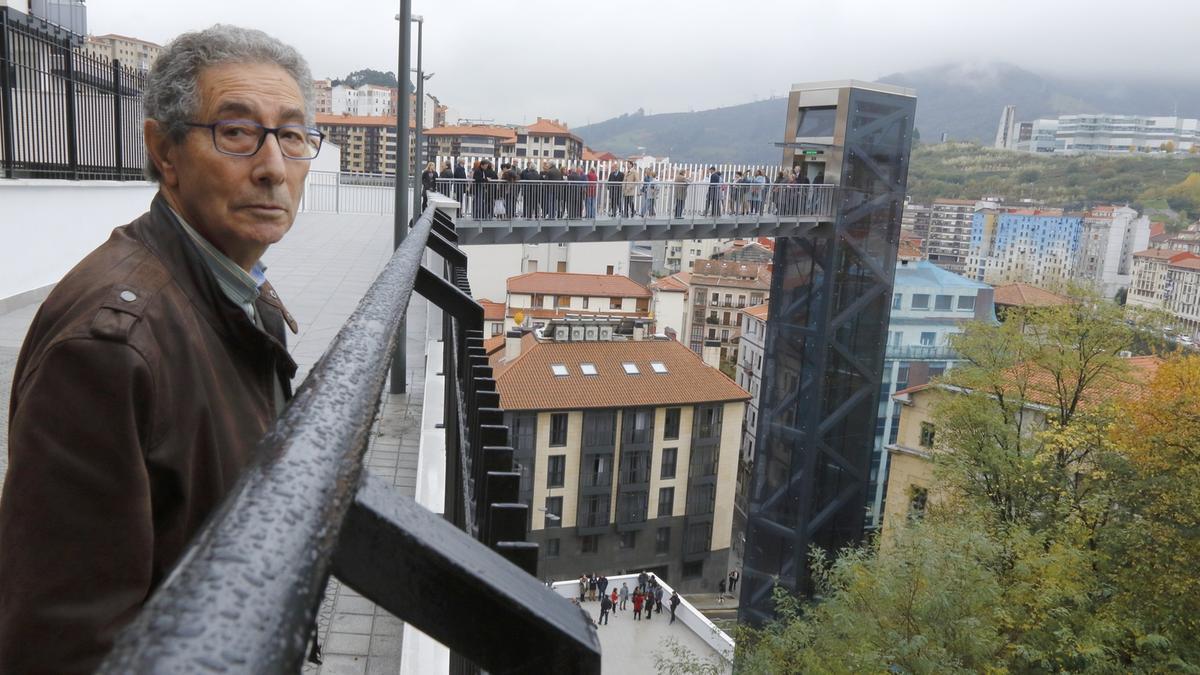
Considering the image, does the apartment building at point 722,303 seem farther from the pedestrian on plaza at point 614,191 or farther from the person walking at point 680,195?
the pedestrian on plaza at point 614,191

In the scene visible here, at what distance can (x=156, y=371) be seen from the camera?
1.01 meters

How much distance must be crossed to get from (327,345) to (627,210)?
1570 cm

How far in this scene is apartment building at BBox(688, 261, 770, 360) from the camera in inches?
2820

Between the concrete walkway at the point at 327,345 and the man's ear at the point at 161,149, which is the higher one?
the man's ear at the point at 161,149

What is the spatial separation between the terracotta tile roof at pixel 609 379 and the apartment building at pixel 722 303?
31196 millimetres

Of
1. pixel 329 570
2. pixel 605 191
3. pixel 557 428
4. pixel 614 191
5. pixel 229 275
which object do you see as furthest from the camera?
pixel 557 428

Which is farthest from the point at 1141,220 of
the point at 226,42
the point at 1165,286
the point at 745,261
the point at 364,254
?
the point at 226,42

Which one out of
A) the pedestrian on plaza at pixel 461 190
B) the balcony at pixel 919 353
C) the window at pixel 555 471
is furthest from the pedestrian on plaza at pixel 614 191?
the balcony at pixel 919 353

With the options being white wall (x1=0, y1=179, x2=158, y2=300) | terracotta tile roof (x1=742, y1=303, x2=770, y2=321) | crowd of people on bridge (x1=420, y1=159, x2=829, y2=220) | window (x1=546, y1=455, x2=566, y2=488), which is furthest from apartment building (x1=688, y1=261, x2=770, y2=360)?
white wall (x1=0, y1=179, x2=158, y2=300)

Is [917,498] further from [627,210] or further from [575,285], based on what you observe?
[575,285]

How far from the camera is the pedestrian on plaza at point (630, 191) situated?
21172 mm

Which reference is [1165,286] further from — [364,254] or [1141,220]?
[364,254]

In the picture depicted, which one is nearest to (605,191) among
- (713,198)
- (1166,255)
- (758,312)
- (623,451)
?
(713,198)

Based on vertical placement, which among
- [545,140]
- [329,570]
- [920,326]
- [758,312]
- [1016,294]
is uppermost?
[545,140]
